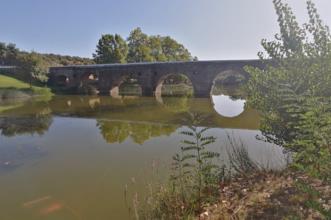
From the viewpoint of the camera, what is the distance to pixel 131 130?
1059cm

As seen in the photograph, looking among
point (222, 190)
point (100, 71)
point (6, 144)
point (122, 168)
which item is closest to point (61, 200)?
point (122, 168)

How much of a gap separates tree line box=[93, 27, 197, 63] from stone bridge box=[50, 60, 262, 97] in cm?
711

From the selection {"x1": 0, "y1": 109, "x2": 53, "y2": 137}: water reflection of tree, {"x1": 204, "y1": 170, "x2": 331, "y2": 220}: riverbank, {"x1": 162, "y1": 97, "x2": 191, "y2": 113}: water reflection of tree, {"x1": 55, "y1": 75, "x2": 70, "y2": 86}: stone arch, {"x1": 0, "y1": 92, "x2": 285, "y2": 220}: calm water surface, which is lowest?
{"x1": 0, "y1": 92, "x2": 285, "y2": 220}: calm water surface

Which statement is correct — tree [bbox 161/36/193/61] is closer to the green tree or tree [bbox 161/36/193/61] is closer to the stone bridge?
the green tree

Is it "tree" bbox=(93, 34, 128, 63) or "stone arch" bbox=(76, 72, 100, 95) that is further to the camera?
"tree" bbox=(93, 34, 128, 63)

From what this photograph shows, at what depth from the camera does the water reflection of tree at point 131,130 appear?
9.19 m

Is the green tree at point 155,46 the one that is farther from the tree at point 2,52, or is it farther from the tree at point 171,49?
the tree at point 2,52

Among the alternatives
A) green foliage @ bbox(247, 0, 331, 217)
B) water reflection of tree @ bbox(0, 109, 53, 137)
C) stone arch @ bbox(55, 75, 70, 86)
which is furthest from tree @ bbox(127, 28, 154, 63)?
green foliage @ bbox(247, 0, 331, 217)

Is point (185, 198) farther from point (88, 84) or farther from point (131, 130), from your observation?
point (88, 84)

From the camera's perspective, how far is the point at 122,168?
233 inches

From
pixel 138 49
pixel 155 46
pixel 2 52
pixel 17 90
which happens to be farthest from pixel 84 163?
pixel 2 52

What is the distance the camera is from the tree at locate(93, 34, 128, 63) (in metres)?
45.7

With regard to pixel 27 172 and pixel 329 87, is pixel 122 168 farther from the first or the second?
pixel 329 87

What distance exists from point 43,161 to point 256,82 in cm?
500
